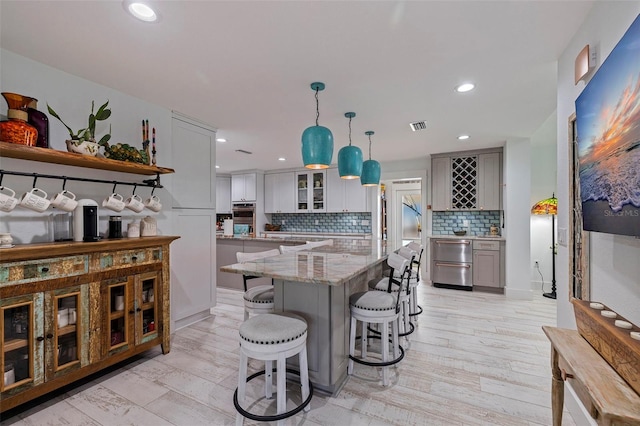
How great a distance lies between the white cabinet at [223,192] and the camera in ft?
24.4

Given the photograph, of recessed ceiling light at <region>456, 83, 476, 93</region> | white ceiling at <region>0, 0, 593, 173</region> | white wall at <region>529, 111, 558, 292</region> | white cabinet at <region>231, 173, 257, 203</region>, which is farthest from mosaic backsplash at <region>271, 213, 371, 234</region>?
recessed ceiling light at <region>456, 83, 476, 93</region>

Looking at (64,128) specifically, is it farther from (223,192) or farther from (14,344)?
(223,192)

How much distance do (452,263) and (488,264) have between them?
536mm

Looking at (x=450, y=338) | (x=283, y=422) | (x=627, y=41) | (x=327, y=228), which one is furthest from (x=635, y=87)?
(x=327, y=228)

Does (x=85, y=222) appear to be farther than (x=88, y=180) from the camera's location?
No

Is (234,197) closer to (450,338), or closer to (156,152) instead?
(156,152)

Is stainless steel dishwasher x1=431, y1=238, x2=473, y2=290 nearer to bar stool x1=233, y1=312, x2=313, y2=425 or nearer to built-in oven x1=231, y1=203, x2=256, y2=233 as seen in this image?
bar stool x1=233, y1=312, x2=313, y2=425

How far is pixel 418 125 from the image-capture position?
3.55 metres

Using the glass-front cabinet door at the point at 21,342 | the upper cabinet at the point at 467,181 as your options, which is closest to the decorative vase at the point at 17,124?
the glass-front cabinet door at the point at 21,342

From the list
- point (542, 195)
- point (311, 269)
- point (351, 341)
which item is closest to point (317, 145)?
point (311, 269)

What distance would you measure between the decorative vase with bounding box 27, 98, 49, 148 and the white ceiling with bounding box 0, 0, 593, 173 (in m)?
0.41

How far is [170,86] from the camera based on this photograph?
251 cm

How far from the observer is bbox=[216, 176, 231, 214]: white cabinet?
7.44 meters

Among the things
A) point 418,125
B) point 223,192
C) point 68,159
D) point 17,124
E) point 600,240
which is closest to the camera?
point 600,240
